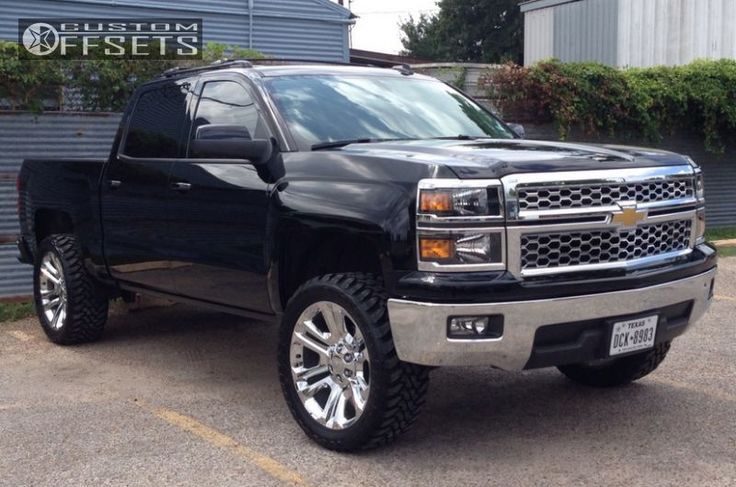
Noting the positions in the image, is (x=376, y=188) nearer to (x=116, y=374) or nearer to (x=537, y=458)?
(x=537, y=458)

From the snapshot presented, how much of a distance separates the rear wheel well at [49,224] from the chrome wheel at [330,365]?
133 inches

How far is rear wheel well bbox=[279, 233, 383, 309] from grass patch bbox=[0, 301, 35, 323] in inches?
173

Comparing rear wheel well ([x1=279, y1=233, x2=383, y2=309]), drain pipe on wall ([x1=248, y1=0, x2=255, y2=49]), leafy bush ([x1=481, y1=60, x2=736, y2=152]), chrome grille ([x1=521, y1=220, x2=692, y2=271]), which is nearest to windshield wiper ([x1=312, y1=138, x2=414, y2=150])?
rear wheel well ([x1=279, y1=233, x2=383, y2=309])

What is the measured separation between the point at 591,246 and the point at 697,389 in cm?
193

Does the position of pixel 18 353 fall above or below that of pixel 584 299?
below

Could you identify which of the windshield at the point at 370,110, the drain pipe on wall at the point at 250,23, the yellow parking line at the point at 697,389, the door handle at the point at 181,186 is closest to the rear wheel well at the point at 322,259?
the windshield at the point at 370,110

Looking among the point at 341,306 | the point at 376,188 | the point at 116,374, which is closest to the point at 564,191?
the point at 376,188

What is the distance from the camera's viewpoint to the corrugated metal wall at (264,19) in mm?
17812

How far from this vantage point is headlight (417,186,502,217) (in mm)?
4582

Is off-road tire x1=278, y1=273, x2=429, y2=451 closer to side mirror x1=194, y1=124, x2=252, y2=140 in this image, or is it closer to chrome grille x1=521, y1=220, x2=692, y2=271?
chrome grille x1=521, y1=220, x2=692, y2=271

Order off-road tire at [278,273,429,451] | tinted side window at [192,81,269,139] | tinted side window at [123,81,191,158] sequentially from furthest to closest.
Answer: tinted side window at [123,81,191,158], tinted side window at [192,81,269,139], off-road tire at [278,273,429,451]

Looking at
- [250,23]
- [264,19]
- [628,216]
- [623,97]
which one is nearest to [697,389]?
[628,216]

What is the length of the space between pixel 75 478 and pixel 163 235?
1986mm

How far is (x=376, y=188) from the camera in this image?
488 cm
